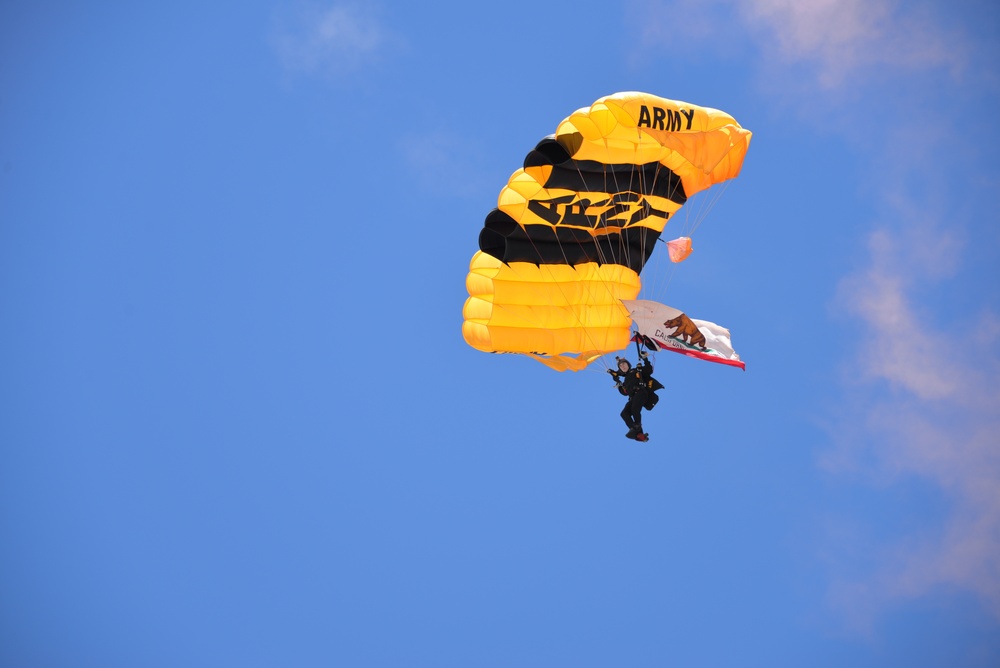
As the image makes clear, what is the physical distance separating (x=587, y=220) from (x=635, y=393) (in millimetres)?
3002

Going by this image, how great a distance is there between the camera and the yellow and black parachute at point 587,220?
786 inches

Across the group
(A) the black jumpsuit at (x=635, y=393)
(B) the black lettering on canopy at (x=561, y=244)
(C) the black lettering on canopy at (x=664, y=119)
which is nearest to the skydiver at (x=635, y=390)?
(A) the black jumpsuit at (x=635, y=393)

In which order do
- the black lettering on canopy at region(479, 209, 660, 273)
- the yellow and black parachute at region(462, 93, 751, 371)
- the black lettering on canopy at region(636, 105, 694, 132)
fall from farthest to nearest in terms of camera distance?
the black lettering on canopy at region(479, 209, 660, 273), the yellow and black parachute at region(462, 93, 751, 371), the black lettering on canopy at region(636, 105, 694, 132)

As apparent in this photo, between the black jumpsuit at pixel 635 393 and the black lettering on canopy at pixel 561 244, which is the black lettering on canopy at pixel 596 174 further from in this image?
the black jumpsuit at pixel 635 393

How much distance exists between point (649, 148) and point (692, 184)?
1773 mm

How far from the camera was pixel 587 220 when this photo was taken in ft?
72.4

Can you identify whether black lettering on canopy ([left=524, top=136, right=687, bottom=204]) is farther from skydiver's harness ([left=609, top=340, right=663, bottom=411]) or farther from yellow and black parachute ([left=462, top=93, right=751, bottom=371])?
skydiver's harness ([left=609, top=340, right=663, bottom=411])

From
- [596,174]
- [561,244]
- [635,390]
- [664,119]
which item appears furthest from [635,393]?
[664,119]

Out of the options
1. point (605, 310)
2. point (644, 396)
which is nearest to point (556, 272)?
point (605, 310)

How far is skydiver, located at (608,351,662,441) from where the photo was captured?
2177cm

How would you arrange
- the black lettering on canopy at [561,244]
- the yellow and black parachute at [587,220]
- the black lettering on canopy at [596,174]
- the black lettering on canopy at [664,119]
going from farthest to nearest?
the black lettering on canopy at [561,244]
the yellow and black parachute at [587,220]
the black lettering on canopy at [664,119]
the black lettering on canopy at [596,174]

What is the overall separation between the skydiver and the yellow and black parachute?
1.26m

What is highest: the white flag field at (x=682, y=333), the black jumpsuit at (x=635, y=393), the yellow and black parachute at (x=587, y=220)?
the yellow and black parachute at (x=587, y=220)

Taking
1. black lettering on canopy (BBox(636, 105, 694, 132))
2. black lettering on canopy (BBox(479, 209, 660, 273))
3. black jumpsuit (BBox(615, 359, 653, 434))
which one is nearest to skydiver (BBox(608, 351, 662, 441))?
black jumpsuit (BBox(615, 359, 653, 434))
